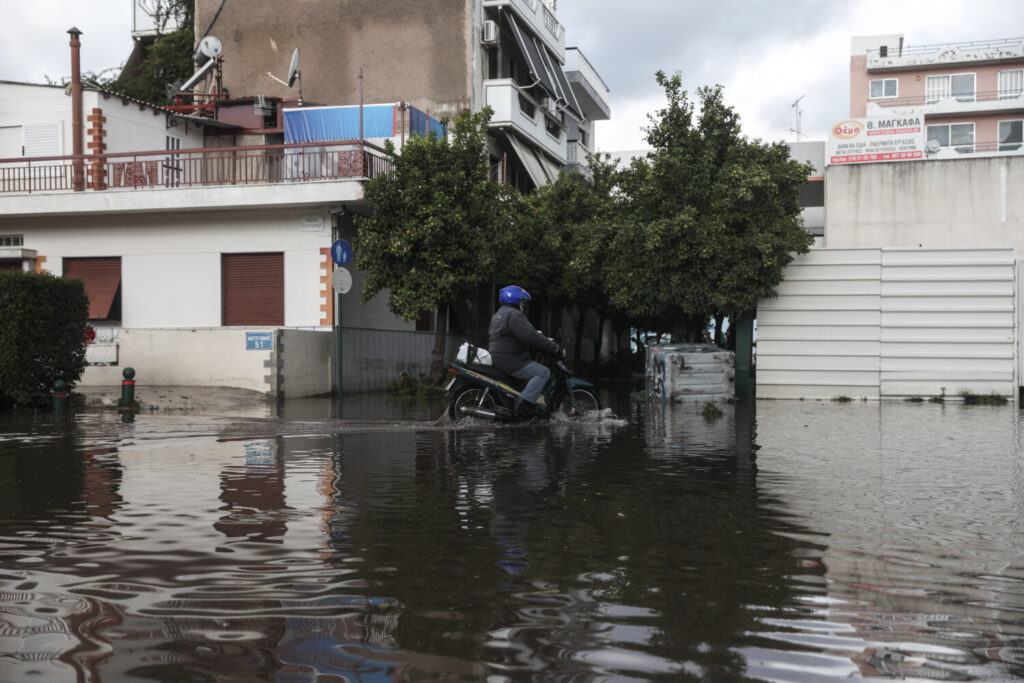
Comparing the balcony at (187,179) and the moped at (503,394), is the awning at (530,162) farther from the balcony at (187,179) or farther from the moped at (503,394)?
the moped at (503,394)

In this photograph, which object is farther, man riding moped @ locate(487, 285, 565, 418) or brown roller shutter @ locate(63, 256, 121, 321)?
brown roller shutter @ locate(63, 256, 121, 321)

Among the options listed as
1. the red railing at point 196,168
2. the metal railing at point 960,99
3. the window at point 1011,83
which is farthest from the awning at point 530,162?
the window at point 1011,83

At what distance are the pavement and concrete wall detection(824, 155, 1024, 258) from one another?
1791 cm

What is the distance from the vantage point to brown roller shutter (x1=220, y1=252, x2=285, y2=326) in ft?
85.3

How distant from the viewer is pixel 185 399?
1992 centimetres

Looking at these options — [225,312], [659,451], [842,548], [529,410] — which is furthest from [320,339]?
[842,548]

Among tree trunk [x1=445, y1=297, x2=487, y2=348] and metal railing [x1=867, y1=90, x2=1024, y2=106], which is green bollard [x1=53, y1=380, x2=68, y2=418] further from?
metal railing [x1=867, y1=90, x2=1024, y2=106]

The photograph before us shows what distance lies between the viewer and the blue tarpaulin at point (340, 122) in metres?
33.1

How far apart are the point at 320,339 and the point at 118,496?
17.8 meters

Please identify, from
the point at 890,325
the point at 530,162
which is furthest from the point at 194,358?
the point at 530,162

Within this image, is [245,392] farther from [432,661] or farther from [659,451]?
[432,661]

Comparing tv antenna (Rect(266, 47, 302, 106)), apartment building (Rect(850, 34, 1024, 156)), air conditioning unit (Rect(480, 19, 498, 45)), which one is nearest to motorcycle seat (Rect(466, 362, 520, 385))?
tv antenna (Rect(266, 47, 302, 106))

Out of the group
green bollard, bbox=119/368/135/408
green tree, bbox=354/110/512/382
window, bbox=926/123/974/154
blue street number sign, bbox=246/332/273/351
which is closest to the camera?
green bollard, bbox=119/368/135/408

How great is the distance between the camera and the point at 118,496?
23.4 feet
